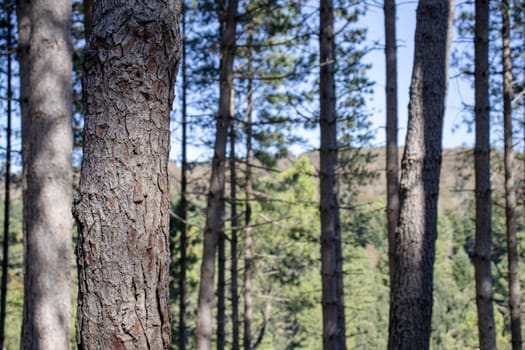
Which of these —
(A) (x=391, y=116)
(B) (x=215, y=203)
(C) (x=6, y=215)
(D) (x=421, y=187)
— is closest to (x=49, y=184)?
(D) (x=421, y=187)

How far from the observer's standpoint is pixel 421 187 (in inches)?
173

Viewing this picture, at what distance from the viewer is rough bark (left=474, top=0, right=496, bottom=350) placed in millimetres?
6656

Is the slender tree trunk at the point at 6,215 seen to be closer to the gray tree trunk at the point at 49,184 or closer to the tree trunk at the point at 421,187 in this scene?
the gray tree trunk at the point at 49,184

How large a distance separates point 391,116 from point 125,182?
650cm

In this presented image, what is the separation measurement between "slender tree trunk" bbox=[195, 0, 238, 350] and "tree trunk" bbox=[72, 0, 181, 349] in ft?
16.4

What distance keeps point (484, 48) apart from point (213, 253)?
3.98 metres

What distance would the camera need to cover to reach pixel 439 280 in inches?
1453

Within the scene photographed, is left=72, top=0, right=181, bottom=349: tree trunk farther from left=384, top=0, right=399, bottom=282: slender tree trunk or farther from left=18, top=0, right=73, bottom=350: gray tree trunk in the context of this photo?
left=384, top=0, right=399, bottom=282: slender tree trunk

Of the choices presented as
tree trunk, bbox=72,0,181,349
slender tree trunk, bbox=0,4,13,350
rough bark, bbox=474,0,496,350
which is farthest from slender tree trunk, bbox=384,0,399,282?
slender tree trunk, bbox=0,4,13,350

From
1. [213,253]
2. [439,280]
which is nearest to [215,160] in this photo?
[213,253]

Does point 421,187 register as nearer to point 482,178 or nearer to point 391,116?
point 482,178

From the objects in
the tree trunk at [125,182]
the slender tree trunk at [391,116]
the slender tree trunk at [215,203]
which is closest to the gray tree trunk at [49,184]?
the tree trunk at [125,182]

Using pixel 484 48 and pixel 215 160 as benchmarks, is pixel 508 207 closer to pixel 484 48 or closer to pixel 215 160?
pixel 484 48

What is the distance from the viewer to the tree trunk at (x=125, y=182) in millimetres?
1979
